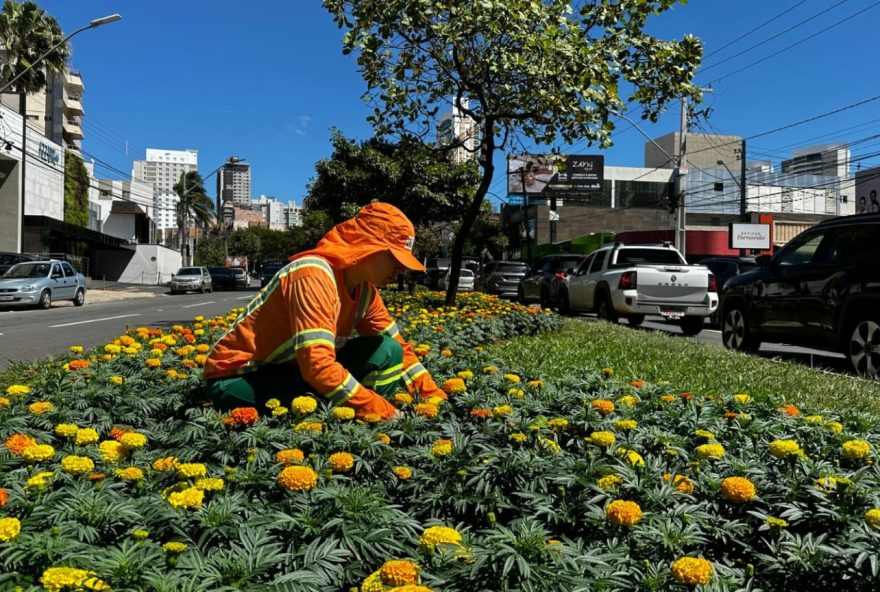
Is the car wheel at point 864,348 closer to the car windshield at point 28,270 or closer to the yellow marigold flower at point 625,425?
the yellow marigold flower at point 625,425

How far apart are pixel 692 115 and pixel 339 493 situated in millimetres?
10624

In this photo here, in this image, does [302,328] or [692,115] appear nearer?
[302,328]

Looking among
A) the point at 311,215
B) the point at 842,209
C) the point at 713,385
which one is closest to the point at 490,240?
the point at 311,215

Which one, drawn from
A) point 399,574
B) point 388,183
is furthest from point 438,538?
point 388,183

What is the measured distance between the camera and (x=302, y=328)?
284 cm

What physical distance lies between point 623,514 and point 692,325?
1130 centimetres

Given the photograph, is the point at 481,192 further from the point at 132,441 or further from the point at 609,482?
the point at 609,482

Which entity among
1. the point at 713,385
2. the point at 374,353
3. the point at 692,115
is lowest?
the point at 713,385

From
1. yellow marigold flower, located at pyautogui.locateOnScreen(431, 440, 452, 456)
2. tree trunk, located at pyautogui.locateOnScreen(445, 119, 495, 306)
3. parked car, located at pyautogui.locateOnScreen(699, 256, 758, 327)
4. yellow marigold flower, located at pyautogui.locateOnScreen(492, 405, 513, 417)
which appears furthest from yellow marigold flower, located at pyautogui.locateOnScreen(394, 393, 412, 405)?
parked car, located at pyautogui.locateOnScreen(699, 256, 758, 327)

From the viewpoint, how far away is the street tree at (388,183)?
22.3 meters

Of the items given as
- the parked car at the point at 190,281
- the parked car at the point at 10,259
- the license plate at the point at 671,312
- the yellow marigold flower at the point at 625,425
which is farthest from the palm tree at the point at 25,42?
the yellow marigold flower at the point at 625,425

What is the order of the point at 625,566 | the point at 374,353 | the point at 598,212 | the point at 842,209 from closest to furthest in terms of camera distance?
1. the point at 625,566
2. the point at 374,353
3. the point at 598,212
4. the point at 842,209

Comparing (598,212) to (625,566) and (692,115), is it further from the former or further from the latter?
(625,566)

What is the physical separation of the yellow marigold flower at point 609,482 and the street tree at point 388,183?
19.9 metres
